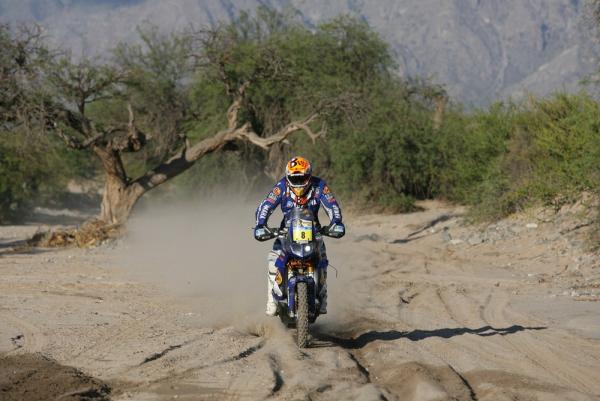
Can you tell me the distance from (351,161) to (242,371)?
24515 millimetres

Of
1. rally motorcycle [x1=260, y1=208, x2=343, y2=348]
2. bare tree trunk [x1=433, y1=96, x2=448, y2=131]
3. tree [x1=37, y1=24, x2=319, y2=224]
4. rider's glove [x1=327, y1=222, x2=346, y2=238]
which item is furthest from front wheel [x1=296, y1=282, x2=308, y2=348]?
bare tree trunk [x1=433, y1=96, x2=448, y2=131]

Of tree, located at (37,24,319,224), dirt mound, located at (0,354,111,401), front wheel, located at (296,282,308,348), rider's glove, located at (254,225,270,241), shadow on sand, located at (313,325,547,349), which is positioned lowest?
shadow on sand, located at (313,325,547,349)

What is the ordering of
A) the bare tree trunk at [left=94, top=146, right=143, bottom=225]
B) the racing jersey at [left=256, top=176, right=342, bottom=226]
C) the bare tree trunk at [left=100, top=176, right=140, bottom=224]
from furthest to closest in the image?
the bare tree trunk at [left=100, top=176, right=140, bottom=224], the bare tree trunk at [left=94, top=146, right=143, bottom=225], the racing jersey at [left=256, top=176, right=342, bottom=226]

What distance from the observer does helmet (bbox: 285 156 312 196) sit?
9844mm

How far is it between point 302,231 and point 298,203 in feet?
2.03

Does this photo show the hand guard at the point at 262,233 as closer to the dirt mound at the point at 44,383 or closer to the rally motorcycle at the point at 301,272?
the rally motorcycle at the point at 301,272

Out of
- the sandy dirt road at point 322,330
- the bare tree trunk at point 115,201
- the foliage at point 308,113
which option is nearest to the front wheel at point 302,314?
the sandy dirt road at point 322,330

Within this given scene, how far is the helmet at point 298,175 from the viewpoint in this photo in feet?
32.3

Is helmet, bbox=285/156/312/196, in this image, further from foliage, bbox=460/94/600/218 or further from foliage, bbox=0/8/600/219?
foliage, bbox=0/8/600/219

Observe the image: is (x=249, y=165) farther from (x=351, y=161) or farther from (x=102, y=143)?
(x=102, y=143)

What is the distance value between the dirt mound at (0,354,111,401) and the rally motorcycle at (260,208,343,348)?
249 centimetres

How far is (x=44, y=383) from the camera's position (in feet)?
24.6

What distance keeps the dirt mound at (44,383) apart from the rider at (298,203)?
270 cm

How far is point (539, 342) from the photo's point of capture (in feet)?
32.0
